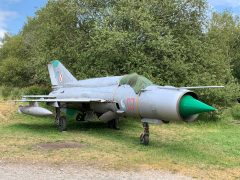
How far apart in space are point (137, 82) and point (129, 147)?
2.29 meters

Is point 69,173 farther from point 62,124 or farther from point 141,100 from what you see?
point 62,124

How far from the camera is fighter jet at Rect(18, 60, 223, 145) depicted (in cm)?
1021

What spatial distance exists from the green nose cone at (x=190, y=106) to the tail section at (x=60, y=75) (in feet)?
24.9

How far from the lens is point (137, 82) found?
1210 cm

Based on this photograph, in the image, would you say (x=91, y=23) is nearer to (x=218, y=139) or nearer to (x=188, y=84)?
(x=188, y=84)

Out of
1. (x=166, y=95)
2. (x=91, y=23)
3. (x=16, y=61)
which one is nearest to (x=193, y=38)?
(x=91, y=23)

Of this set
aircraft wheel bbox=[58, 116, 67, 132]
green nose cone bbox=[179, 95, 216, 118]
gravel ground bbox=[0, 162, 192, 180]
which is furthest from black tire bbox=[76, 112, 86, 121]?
gravel ground bbox=[0, 162, 192, 180]

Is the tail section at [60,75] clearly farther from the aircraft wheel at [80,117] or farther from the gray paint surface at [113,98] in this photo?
the aircraft wheel at [80,117]

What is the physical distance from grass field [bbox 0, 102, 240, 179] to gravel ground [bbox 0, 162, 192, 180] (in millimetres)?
469

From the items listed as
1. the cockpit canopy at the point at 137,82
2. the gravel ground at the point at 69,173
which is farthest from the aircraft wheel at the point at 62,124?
the gravel ground at the point at 69,173

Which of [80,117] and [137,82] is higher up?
[137,82]

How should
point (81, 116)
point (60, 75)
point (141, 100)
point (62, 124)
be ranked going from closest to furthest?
point (141, 100), point (62, 124), point (81, 116), point (60, 75)

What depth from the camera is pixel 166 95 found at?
10523 mm

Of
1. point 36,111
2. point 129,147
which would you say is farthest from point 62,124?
point 129,147
